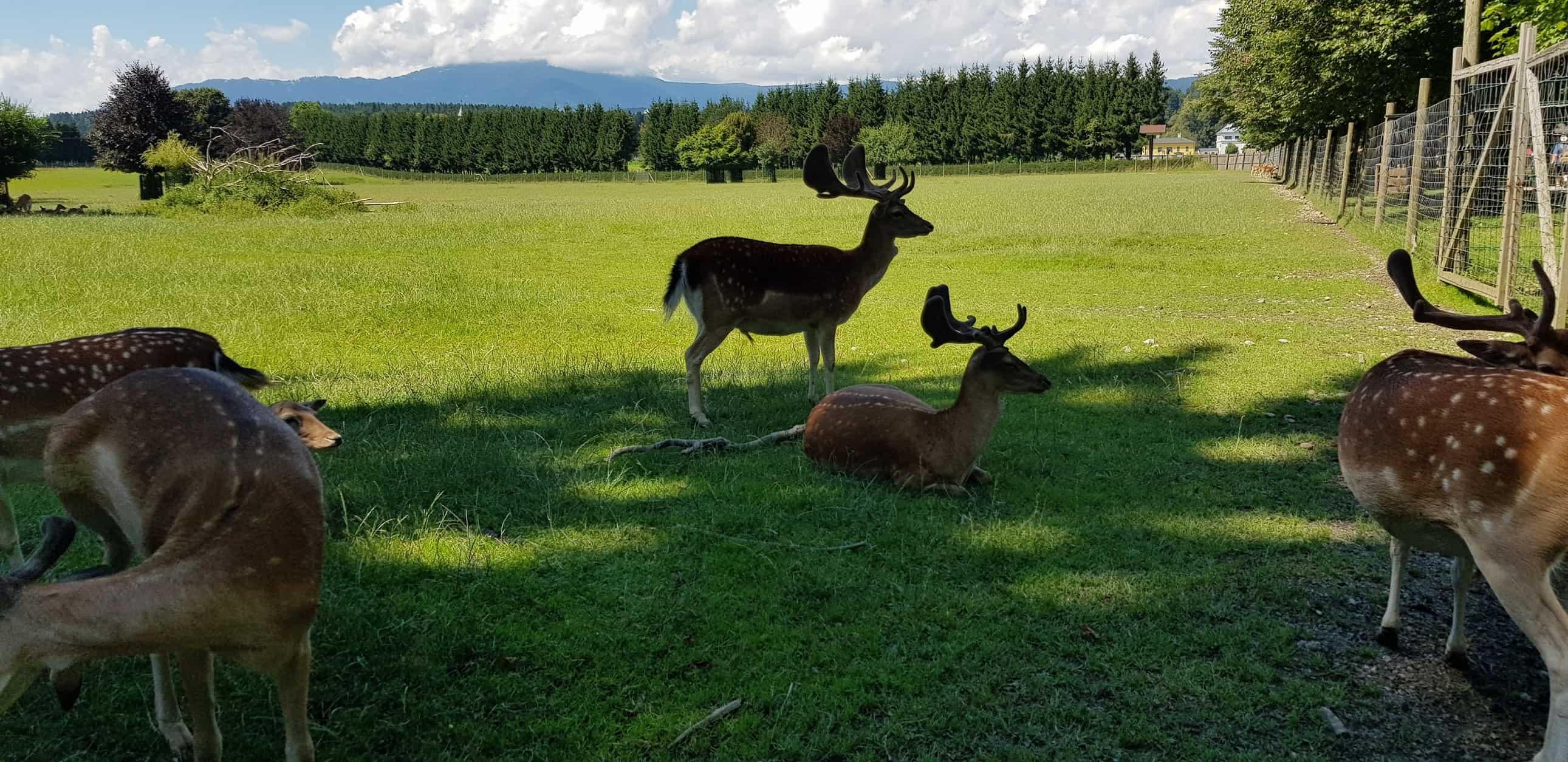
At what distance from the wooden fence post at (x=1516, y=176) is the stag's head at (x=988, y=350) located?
23.5 ft

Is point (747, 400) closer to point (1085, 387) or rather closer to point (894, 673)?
point (1085, 387)

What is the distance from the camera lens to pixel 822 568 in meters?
4.87

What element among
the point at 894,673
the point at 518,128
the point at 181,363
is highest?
the point at 518,128

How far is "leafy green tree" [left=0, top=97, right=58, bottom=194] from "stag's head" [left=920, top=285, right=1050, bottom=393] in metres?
42.0

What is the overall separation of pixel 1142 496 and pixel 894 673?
263 centimetres

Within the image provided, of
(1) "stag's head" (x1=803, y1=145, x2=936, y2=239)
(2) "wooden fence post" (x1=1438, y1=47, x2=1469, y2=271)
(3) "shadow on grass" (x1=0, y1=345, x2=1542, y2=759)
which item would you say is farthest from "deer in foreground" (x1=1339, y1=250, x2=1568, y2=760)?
(2) "wooden fence post" (x1=1438, y1=47, x2=1469, y2=271)

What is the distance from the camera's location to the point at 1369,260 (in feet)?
53.0

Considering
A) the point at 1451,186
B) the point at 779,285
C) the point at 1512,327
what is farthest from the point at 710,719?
the point at 1451,186

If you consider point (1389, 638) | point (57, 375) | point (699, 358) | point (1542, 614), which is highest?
point (57, 375)

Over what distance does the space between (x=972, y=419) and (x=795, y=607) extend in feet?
6.34

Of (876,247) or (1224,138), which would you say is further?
(1224,138)

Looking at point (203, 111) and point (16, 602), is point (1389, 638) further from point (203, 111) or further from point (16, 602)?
point (203, 111)

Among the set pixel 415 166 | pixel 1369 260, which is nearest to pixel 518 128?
pixel 415 166

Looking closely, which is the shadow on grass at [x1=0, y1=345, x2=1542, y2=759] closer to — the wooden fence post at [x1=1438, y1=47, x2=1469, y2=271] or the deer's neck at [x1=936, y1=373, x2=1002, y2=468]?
the deer's neck at [x1=936, y1=373, x2=1002, y2=468]
